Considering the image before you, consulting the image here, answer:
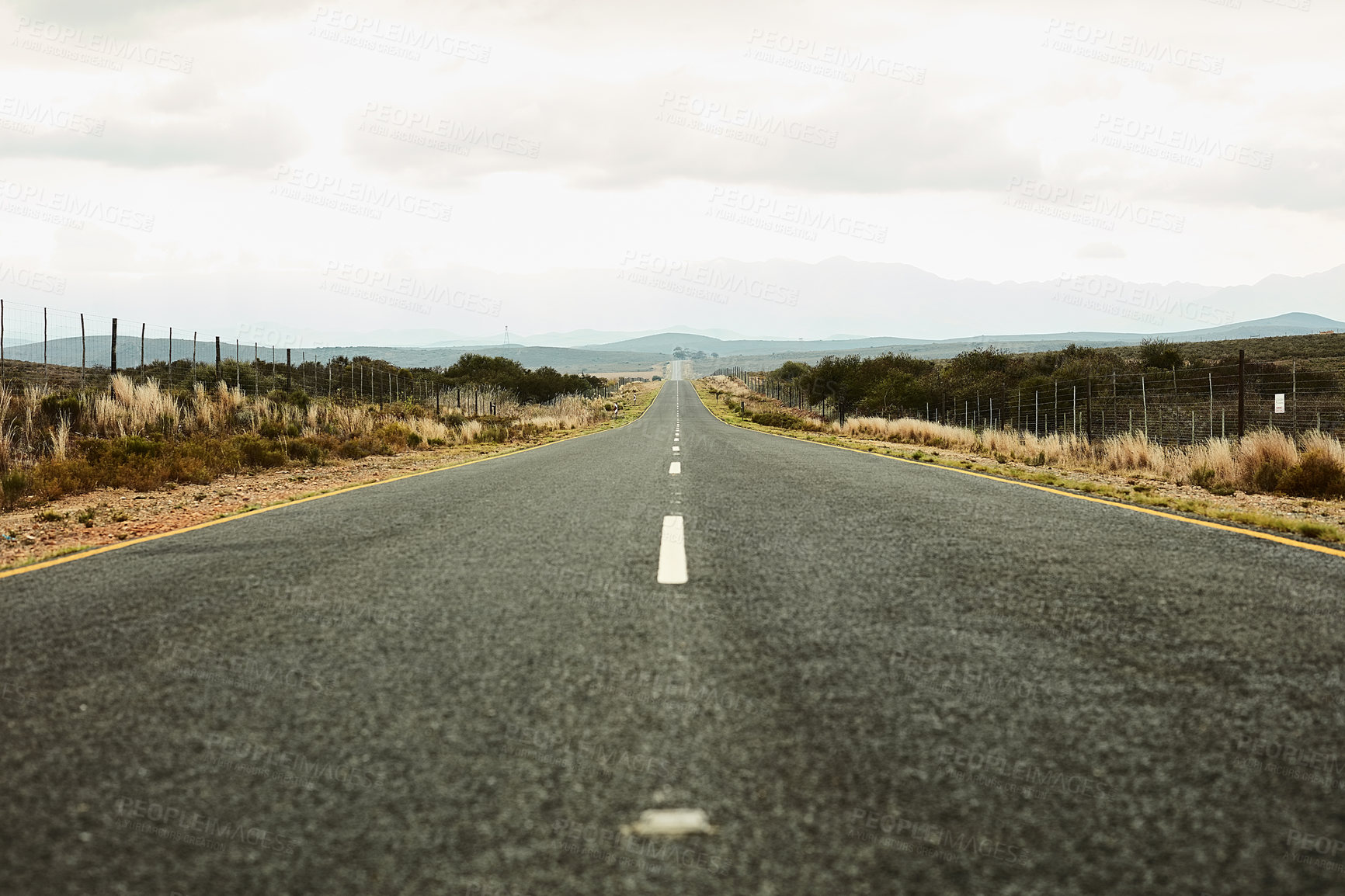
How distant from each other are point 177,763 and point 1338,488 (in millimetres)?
13975

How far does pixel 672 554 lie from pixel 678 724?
3027 millimetres

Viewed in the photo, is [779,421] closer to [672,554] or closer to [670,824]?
[672,554]

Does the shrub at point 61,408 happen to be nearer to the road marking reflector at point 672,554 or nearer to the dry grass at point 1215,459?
the road marking reflector at point 672,554

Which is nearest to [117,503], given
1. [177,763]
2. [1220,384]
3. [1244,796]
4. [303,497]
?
[303,497]

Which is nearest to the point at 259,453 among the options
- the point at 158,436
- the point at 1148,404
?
the point at 158,436

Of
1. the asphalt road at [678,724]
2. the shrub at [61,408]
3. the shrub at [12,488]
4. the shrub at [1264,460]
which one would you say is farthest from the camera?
the shrub at [61,408]

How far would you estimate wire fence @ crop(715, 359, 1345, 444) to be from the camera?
33312 millimetres

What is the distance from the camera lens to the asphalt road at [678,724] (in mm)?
2117

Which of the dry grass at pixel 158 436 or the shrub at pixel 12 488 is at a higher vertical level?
the dry grass at pixel 158 436

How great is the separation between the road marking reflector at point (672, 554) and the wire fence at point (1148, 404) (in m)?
26.1

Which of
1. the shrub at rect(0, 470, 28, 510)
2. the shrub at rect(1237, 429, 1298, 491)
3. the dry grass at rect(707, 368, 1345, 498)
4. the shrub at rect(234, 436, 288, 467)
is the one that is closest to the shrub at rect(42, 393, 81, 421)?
the shrub at rect(234, 436, 288, 467)

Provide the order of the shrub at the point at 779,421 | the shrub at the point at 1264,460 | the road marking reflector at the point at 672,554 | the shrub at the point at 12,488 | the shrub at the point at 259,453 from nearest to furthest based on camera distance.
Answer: the road marking reflector at the point at 672,554 < the shrub at the point at 12,488 < the shrub at the point at 1264,460 < the shrub at the point at 259,453 < the shrub at the point at 779,421

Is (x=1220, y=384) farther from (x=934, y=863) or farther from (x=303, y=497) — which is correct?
(x=934, y=863)

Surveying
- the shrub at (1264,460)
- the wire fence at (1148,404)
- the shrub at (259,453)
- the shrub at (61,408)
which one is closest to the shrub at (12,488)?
the shrub at (259,453)
